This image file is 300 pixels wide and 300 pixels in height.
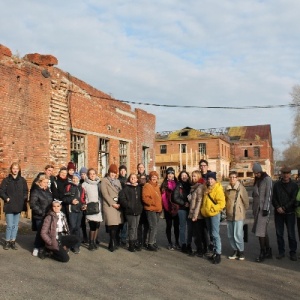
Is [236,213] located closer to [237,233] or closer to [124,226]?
[237,233]

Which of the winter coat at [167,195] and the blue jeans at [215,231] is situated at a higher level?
the winter coat at [167,195]

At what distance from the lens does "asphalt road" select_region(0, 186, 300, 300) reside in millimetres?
5422

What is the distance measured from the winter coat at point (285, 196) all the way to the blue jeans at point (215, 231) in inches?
47.2

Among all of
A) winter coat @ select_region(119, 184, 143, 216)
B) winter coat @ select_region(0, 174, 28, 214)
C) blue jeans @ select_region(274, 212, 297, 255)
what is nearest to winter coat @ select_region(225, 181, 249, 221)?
blue jeans @ select_region(274, 212, 297, 255)

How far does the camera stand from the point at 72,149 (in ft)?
49.8

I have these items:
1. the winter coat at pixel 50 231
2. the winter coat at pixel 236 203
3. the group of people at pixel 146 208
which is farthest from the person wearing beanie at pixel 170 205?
the winter coat at pixel 50 231

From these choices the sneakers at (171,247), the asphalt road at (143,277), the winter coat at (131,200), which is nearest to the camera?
the asphalt road at (143,277)

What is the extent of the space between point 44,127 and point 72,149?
1.79 m

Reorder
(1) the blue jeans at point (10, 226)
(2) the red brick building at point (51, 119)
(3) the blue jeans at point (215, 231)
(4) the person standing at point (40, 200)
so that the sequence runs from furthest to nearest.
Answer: (2) the red brick building at point (51, 119), (1) the blue jeans at point (10, 226), (4) the person standing at point (40, 200), (3) the blue jeans at point (215, 231)

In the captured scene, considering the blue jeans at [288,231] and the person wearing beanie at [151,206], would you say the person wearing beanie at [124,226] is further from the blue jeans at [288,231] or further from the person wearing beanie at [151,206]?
the blue jeans at [288,231]

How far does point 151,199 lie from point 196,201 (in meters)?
1.00

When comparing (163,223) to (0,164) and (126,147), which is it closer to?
(0,164)

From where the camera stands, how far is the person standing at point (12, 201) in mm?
7820

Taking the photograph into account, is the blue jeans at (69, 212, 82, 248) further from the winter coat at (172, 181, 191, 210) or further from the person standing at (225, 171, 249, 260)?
the person standing at (225, 171, 249, 260)
